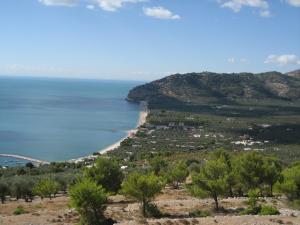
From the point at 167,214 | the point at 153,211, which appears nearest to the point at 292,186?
the point at 167,214

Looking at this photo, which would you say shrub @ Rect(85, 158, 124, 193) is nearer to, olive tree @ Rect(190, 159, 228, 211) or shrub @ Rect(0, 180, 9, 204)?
olive tree @ Rect(190, 159, 228, 211)

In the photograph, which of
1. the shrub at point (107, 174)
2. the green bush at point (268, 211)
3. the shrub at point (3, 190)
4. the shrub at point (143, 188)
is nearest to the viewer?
the green bush at point (268, 211)

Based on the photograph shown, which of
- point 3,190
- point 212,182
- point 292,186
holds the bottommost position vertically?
point 3,190

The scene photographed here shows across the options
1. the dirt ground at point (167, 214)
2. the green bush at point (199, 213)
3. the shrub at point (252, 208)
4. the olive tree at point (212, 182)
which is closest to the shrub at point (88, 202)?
the dirt ground at point (167, 214)

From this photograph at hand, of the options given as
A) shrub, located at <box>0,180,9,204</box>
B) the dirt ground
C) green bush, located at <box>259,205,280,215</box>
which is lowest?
shrub, located at <box>0,180,9,204</box>

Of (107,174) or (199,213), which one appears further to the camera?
(107,174)

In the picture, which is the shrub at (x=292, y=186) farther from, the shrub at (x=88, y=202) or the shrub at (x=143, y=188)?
the shrub at (x=88, y=202)

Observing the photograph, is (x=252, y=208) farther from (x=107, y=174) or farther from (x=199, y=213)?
(x=107, y=174)

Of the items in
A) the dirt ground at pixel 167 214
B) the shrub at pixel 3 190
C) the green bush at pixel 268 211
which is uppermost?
the green bush at pixel 268 211

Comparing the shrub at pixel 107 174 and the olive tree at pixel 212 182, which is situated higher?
the olive tree at pixel 212 182


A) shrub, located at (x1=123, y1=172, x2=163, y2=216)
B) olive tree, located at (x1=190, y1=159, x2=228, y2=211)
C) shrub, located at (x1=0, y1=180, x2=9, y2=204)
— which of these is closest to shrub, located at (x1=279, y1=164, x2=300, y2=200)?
olive tree, located at (x1=190, y1=159, x2=228, y2=211)

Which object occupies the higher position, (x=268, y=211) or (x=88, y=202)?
(x=88, y=202)
